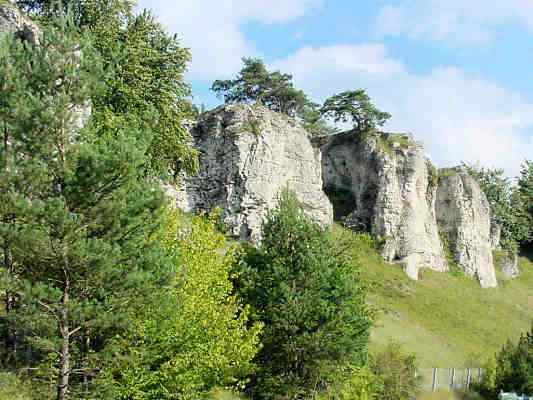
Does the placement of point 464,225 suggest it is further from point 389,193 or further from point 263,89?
point 263,89

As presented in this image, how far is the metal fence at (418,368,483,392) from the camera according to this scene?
2714 cm

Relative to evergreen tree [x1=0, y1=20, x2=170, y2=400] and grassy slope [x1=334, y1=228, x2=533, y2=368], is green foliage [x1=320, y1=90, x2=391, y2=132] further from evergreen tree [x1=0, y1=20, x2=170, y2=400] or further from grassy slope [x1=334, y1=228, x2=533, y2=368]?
evergreen tree [x1=0, y1=20, x2=170, y2=400]

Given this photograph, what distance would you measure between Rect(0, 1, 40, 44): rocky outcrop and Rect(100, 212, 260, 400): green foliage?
690 cm

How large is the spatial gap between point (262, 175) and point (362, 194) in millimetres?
12430

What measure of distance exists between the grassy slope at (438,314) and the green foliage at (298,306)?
31.8 ft

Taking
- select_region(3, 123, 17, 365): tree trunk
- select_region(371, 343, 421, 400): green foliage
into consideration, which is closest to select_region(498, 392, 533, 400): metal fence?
select_region(371, 343, 421, 400): green foliage

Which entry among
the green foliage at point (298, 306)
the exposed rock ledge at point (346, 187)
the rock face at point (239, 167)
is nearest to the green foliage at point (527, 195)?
the exposed rock ledge at point (346, 187)

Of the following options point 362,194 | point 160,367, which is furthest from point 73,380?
point 362,194

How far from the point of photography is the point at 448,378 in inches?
1111

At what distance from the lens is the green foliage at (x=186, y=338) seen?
567 inches

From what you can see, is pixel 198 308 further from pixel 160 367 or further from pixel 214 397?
pixel 214 397

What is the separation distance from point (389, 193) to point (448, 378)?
2027 cm

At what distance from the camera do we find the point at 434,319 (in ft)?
127

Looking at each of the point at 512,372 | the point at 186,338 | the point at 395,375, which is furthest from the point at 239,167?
the point at 186,338
